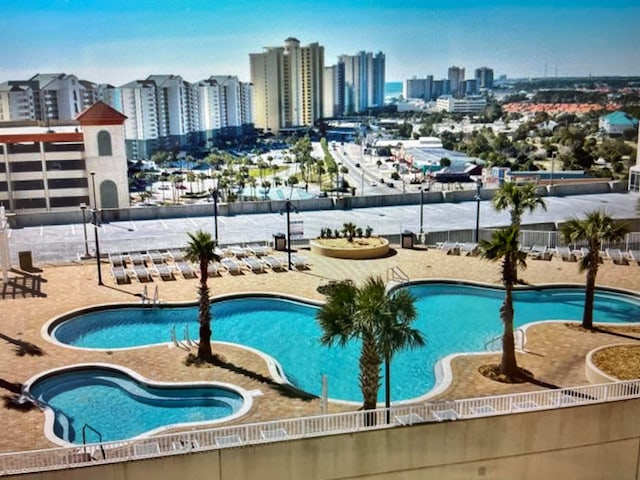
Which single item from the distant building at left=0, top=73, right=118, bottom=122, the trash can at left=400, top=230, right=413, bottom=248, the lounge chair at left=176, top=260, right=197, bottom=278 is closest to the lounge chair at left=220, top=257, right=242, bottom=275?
the lounge chair at left=176, top=260, right=197, bottom=278

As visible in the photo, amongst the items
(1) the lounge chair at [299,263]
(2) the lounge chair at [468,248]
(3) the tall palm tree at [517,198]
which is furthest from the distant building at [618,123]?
(1) the lounge chair at [299,263]

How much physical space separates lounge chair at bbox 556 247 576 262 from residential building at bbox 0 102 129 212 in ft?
96.8

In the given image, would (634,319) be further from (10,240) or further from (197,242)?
(10,240)

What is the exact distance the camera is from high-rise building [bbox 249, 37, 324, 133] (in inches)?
6152

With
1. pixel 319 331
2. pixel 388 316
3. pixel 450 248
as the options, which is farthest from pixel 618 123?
pixel 388 316

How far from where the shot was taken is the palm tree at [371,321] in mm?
12258

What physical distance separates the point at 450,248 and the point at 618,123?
358 feet

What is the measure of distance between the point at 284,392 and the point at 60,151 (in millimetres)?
38216

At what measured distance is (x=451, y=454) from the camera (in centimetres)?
1245

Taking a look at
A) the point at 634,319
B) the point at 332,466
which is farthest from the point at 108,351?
the point at 634,319

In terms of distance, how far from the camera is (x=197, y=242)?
56.1 feet

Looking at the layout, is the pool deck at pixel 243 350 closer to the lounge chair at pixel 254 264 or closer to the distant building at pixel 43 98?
the lounge chair at pixel 254 264

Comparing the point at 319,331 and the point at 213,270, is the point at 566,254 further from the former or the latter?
the point at 213,270

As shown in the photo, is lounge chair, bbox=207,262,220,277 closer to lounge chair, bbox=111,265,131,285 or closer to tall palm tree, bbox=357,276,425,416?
lounge chair, bbox=111,265,131,285
